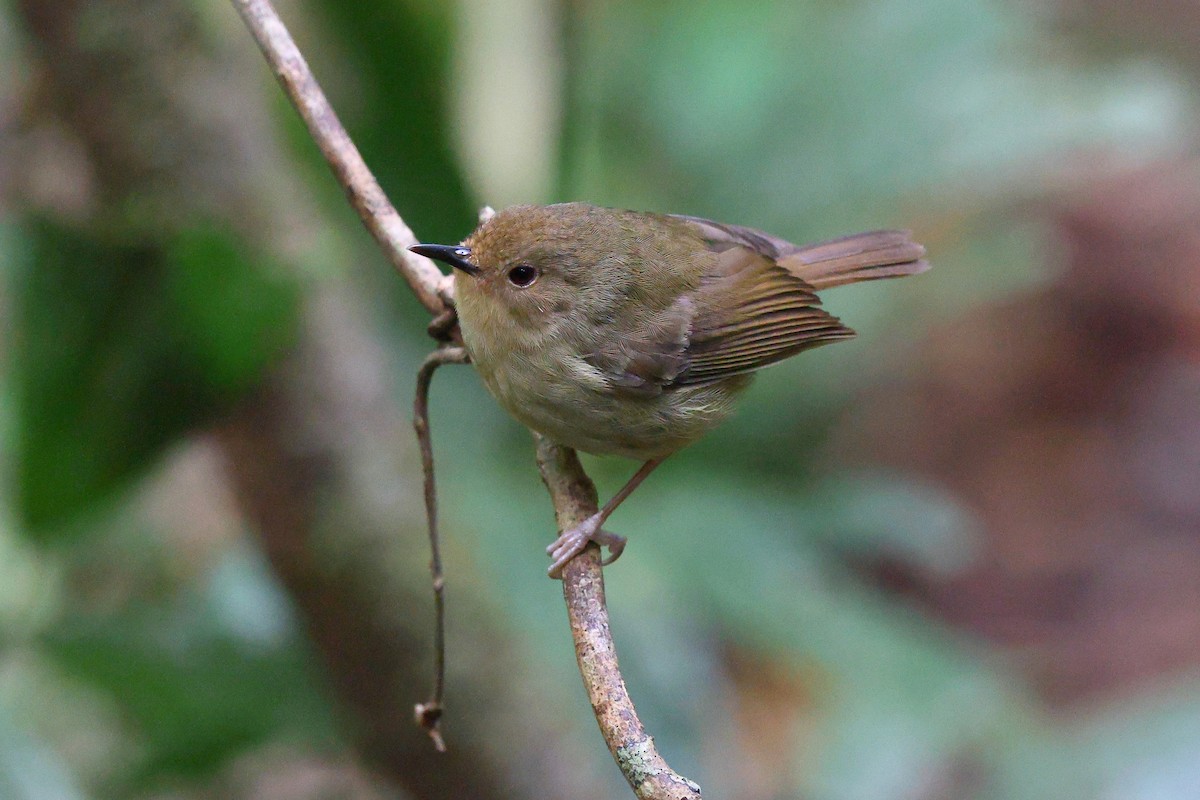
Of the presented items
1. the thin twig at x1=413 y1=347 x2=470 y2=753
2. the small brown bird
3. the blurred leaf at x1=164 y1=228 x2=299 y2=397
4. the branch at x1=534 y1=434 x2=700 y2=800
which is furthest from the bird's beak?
the blurred leaf at x1=164 y1=228 x2=299 y2=397

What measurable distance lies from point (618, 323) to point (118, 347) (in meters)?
1.52

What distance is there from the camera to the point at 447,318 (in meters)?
2.92

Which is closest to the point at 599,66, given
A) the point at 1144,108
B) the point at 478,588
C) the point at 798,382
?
the point at 798,382

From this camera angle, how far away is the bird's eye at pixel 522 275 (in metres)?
2.90

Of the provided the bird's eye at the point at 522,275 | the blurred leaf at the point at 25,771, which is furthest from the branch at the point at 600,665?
the blurred leaf at the point at 25,771

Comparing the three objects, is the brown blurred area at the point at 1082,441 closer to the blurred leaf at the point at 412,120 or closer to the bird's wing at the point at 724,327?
the blurred leaf at the point at 412,120

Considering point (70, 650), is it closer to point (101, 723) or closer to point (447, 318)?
point (101, 723)

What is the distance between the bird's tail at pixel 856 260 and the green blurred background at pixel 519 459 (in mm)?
1248

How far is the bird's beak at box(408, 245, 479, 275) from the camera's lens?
105 inches

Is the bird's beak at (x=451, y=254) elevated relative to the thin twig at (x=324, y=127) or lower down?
lower down

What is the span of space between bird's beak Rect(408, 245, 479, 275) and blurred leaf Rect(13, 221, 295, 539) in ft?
2.71

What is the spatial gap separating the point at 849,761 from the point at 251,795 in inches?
80.0

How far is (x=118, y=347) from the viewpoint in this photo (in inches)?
141

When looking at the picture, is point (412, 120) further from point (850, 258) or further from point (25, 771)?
point (25, 771)
